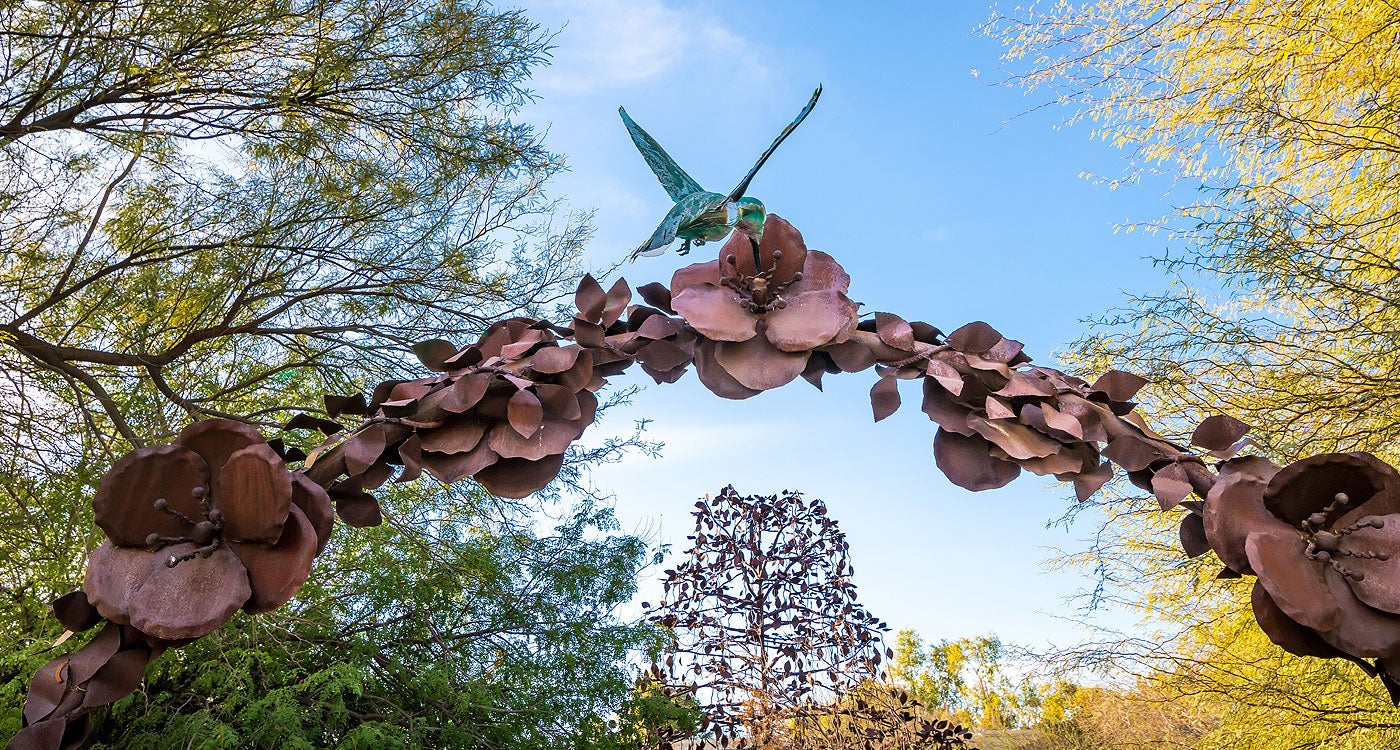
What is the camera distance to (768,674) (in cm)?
260

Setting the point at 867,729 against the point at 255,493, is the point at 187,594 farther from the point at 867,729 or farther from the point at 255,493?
the point at 867,729

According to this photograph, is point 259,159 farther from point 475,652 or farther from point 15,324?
point 475,652

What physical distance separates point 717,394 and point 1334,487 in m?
0.38

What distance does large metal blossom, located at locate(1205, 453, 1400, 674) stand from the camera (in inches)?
20.7

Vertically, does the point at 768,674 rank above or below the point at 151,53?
below

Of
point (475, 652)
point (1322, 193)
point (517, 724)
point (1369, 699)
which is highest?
point (1322, 193)

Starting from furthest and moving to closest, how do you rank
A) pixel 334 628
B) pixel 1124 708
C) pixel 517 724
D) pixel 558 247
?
pixel 1124 708, pixel 558 247, pixel 334 628, pixel 517 724

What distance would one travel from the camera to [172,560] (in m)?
0.50

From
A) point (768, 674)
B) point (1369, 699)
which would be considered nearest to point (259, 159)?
point (768, 674)

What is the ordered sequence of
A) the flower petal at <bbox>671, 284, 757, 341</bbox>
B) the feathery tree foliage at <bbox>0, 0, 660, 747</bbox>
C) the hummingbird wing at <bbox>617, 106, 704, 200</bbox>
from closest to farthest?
1. the flower petal at <bbox>671, 284, 757, 341</bbox>
2. the hummingbird wing at <bbox>617, 106, 704, 200</bbox>
3. the feathery tree foliage at <bbox>0, 0, 660, 747</bbox>

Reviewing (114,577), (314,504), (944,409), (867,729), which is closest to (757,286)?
(944,409)

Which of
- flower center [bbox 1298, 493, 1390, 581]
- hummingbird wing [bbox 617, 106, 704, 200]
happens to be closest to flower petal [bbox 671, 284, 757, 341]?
hummingbird wing [bbox 617, 106, 704, 200]

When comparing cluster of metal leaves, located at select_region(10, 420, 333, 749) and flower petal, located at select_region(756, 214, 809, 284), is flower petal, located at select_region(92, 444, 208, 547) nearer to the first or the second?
cluster of metal leaves, located at select_region(10, 420, 333, 749)

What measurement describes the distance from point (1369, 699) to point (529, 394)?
3786mm
